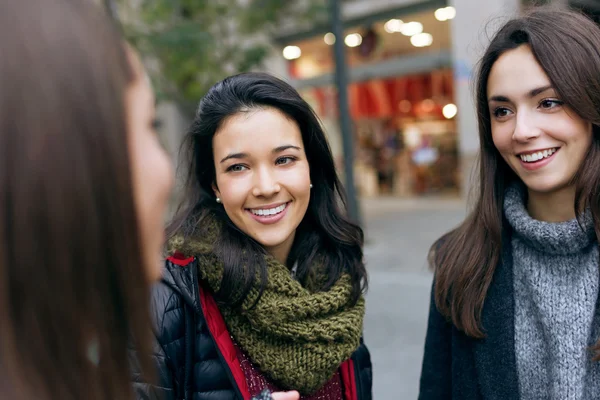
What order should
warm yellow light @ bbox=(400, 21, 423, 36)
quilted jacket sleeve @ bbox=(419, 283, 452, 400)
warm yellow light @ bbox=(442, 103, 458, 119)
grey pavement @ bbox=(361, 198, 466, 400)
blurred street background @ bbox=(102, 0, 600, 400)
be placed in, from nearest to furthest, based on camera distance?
quilted jacket sleeve @ bbox=(419, 283, 452, 400)
grey pavement @ bbox=(361, 198, 466, 400)
blurred street background @ bbox=(102, 0, 600, 400)
warm yellow light @ bbox=(400, 21, 423, 36)
warm yellow light @ bbox=(442, 103, 458, 119)

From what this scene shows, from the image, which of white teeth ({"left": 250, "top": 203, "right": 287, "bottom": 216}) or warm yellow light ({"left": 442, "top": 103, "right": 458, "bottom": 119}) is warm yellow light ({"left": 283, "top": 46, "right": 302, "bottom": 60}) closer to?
warm yellow light ({"left": 442, "top": 103, "right": 458, "bottom": 119})

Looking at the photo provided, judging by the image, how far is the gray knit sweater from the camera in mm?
1650

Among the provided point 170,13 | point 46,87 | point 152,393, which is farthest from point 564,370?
point 170,13

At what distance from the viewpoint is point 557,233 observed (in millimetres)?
1706

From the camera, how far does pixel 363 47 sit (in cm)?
1055

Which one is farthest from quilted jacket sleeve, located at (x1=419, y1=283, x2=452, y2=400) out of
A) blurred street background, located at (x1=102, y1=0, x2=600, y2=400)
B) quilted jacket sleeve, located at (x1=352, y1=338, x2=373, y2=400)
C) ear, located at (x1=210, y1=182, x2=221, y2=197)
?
blurred street background, located at (x1=102, y1=0, x2=600, y2=400)

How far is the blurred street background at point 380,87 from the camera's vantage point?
20.4 ft

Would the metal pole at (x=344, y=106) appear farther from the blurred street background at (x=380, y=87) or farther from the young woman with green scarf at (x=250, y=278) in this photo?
the young woman with green scarf at (x=250, y=278)

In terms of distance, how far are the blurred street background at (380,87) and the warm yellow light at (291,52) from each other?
0.03 metres

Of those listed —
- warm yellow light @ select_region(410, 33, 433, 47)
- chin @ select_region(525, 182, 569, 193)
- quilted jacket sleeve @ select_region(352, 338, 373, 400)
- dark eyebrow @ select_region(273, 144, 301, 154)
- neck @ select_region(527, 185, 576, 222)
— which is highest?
warm yellow light @ select_region(410, 33, 433, 47)

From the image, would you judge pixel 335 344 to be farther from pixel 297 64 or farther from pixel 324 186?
pixel 297 64

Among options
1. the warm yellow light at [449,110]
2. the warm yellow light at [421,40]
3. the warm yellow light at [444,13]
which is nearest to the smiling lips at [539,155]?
the warm yellow light at [444,13]

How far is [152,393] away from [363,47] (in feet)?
32.3

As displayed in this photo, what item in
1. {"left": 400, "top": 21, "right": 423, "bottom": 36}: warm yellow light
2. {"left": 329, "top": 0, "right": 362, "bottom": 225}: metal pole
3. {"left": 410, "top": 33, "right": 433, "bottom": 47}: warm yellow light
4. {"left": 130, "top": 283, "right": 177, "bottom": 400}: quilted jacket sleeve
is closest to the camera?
{"left": 130, "top": 283, "right": 177, "bottom": 400}: quilted jacket sleeve
